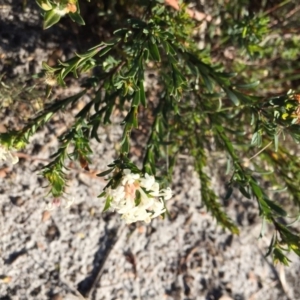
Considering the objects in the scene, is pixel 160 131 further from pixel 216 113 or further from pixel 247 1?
pixel 247 1

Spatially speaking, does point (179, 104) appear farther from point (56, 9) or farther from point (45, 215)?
point (56, 9)

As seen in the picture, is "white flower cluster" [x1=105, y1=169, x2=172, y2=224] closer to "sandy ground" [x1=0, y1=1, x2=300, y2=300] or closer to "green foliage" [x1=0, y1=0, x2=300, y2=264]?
"green foliage" [x1=0, y1=0, x2=300, y2=264]

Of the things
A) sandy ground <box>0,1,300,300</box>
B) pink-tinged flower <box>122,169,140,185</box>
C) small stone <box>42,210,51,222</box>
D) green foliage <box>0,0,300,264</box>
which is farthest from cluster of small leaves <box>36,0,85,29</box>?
small stone <box>42,210,51,222</box>

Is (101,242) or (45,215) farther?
(101,242)

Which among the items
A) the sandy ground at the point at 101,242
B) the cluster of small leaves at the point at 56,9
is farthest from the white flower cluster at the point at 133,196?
the sandy ground at the point at 101,242

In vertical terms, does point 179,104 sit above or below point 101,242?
above

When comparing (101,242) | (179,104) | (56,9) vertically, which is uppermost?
(56,9)

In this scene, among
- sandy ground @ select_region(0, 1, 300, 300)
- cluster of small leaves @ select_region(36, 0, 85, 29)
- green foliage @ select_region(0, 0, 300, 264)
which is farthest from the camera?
sandy ground @ select_region(0, 1, 300, 300)

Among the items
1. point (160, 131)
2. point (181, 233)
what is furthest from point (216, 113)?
point (181, 233)

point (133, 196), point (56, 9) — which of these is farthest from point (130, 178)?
point (56, 9)
